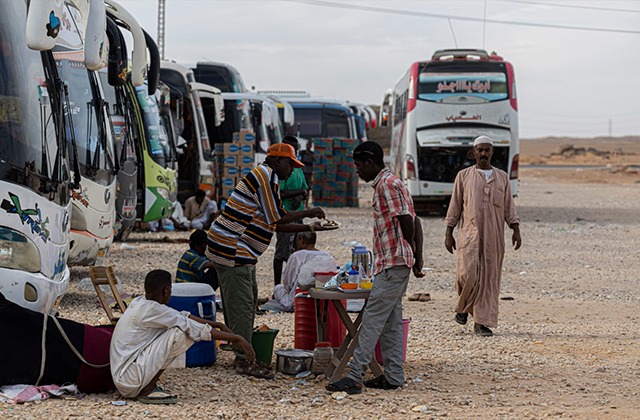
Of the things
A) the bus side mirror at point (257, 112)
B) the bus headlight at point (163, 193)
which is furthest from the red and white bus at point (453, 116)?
the bus headlight at point (163, 193)

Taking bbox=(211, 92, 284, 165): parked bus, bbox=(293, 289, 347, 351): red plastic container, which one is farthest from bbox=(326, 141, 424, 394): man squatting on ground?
bbox=(211, 92, 284, 165): parked bus

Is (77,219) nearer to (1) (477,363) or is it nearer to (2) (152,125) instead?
(1) (477,363)

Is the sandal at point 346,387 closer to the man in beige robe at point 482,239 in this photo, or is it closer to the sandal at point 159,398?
the sandal at point 159,398

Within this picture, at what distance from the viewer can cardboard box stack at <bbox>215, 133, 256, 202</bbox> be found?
1842cm

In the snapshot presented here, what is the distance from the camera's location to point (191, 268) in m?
7.18

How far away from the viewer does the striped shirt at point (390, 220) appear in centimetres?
520

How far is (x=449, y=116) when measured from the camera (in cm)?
1897

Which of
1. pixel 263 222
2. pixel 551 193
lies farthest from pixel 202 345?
pixel 551 193

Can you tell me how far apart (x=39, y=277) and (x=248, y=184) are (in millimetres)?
1473

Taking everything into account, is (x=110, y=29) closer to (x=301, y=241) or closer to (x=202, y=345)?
(x=301, y=241)

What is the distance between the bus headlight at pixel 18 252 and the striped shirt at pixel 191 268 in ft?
6.22

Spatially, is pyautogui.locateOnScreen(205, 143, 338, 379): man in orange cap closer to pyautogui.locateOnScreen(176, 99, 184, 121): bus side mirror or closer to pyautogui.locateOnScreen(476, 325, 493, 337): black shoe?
pyautogui.locateOnScreen(476, 325, 493, 337): black shoe

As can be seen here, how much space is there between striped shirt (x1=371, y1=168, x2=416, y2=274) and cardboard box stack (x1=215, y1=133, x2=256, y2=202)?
13.3m

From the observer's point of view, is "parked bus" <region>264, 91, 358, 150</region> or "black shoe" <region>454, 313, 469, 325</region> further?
"parked bus" <region>264, 91, 358, 150</region>
